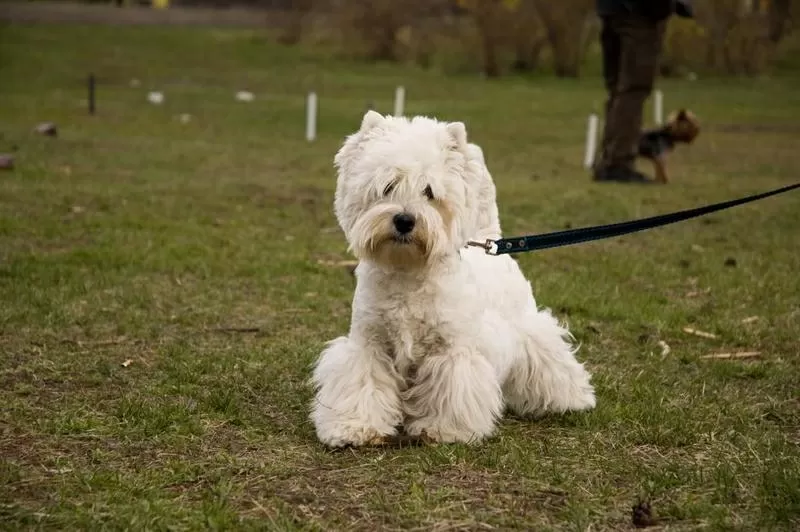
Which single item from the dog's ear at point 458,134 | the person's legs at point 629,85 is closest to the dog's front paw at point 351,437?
the dog's ear at point 458,134

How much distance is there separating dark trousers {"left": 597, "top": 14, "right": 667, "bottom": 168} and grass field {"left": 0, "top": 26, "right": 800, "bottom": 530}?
87 cm

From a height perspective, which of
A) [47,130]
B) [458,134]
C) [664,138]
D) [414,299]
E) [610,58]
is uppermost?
[458,134]

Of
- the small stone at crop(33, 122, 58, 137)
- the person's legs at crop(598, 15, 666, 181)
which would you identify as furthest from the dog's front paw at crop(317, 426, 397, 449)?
the small stone at crop(33, 122, 58, 137)

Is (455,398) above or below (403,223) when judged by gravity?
below

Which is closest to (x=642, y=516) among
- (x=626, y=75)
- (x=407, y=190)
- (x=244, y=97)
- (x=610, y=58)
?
(x=407, y=190)

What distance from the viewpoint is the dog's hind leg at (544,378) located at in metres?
6.17

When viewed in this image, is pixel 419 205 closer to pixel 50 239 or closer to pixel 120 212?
pixel 50 239

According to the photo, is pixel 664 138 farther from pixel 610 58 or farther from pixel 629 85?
pixel 610 58

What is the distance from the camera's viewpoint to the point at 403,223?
5.45m

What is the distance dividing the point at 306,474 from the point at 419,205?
131 cm

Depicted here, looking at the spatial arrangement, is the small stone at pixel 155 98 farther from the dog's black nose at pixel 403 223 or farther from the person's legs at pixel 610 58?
the dog's black nose at pixel 403 223

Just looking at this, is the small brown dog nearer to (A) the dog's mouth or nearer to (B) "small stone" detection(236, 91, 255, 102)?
(A) the dog's mouth

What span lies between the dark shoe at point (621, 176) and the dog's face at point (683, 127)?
0.78m

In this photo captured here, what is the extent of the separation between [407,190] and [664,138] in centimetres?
1350
